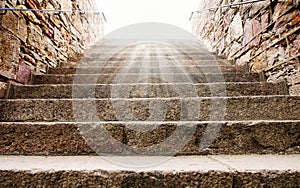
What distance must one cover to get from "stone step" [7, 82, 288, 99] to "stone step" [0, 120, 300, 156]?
1.83 ft

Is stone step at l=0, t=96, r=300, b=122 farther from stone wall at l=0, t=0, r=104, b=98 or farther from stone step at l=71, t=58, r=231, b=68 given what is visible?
stone step at l=71, t=58, r=231, b=68

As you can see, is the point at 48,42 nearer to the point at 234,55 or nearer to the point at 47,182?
A: the point at 47,182

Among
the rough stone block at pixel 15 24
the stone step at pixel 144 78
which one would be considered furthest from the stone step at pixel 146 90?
the rough stone block at pixel 15 24

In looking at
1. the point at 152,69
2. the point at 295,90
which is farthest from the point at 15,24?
the point at 295,90

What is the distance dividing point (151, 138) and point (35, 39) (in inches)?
59.3

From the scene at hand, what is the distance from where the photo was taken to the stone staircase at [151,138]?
0.79 meters

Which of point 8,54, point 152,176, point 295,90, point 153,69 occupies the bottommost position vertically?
point 152,176

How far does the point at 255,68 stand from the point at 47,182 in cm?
199

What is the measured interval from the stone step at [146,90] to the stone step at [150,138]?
56cm

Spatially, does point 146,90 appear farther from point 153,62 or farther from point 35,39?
point 35,39

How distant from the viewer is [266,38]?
6.60ft

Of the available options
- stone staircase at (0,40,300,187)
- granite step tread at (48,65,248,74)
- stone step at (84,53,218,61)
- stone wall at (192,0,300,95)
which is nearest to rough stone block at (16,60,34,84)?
stone staircase at (0,40,300,187)

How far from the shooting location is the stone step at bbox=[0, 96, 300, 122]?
1.34 m

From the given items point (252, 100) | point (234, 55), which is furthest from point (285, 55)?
point (234, 55)
